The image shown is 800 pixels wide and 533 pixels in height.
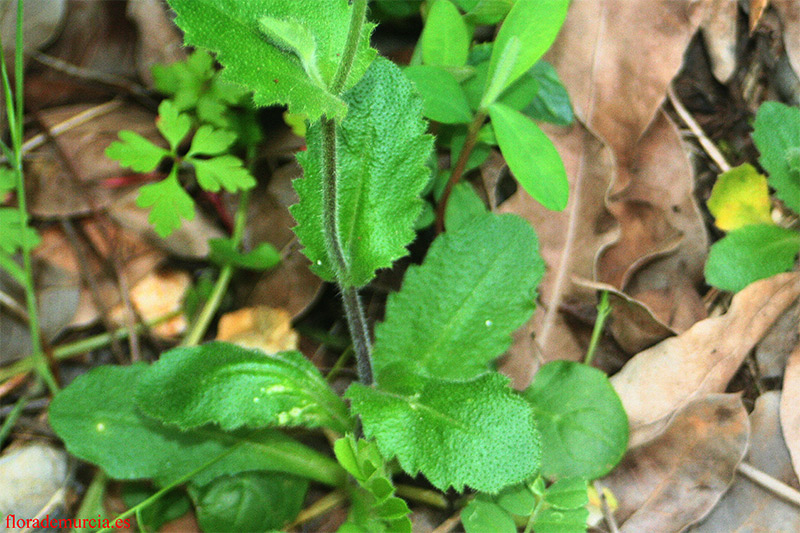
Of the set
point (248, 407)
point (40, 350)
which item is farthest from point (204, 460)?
point (40, 350)

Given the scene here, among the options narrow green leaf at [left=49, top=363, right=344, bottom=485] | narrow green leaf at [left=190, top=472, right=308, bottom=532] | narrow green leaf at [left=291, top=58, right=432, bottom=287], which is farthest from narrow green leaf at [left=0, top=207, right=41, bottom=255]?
narrow green leaf at [left=291, top=58, right=432, bottom=287]

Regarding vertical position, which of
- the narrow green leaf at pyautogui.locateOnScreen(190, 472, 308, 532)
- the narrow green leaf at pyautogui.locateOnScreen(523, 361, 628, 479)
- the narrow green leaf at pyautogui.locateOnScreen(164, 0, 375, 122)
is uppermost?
the narrow green leaf at pyautogui.locateOnScreen(164, 0, 375, 122)

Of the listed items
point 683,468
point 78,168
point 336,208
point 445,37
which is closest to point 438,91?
point 445,37

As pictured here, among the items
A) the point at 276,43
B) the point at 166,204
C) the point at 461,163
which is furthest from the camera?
the point at 166,204

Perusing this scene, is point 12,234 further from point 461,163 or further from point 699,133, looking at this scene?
point 699,133

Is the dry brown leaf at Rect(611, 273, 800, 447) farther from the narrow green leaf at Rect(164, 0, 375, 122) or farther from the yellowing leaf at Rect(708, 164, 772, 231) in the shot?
the narrow green leaf at Rect(164, 0, 375, 122)

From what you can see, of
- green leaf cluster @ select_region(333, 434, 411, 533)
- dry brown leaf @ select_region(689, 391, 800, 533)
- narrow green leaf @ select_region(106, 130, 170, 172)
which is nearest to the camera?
green leaf cluster @ select_region(333, 434, 411, 533)
